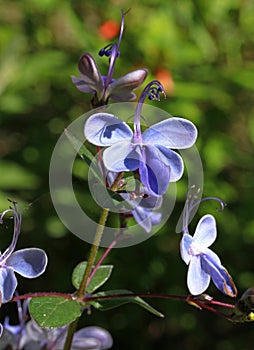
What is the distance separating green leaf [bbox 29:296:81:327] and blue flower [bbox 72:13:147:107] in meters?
0.24

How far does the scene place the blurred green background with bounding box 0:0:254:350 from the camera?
68.1 inches

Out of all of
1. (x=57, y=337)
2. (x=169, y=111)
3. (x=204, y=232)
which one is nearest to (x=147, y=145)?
(x=204, y=232)

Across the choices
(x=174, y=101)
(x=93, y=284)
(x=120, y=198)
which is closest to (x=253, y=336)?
(x=174, y=101)

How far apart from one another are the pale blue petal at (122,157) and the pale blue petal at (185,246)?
Answer: 0.31 ft

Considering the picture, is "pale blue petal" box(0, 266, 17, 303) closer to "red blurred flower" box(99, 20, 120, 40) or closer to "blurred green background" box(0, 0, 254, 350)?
"blurred green background" box(0, 0, 254, 350)

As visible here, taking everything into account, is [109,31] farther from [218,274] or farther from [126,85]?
[218,274]

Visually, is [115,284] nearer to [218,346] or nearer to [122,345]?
[122,345]

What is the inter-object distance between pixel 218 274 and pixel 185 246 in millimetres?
50

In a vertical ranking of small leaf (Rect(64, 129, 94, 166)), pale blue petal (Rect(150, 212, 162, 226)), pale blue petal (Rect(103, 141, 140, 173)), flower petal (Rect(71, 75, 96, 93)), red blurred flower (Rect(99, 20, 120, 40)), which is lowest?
red blurred flower (Rect(99, 20, 120, 40))

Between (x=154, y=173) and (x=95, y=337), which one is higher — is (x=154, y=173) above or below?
above

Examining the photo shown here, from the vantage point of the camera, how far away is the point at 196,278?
709 millimetres

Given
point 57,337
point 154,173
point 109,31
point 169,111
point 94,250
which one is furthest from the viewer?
point 109,31

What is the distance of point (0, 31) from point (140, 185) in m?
1.45

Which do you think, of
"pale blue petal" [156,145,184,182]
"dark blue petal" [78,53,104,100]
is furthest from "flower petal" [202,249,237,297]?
"dark blue petal" [78,53,104,100]
